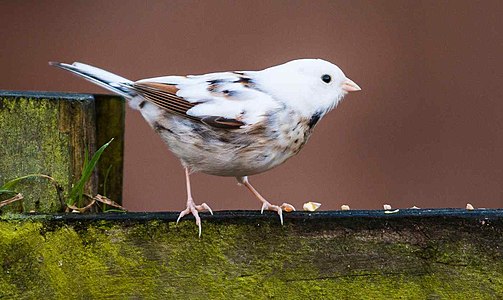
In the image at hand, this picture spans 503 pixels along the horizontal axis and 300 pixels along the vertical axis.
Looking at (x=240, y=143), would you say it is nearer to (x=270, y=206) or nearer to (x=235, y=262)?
(x=270, y=206)

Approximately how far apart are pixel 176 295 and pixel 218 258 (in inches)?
4.7

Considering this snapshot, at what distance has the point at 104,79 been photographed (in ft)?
11.4

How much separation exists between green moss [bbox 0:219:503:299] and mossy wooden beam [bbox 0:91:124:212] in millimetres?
361

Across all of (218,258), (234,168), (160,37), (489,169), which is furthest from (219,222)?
(489,169)

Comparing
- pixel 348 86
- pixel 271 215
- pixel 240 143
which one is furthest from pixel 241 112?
pixel 271 215

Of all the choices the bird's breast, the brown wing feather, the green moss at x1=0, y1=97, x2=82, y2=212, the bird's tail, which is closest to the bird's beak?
the bird's breast

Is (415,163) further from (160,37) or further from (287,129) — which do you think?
(287,129)

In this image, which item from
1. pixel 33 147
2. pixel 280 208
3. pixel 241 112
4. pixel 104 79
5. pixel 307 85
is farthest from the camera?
pixel 104 79

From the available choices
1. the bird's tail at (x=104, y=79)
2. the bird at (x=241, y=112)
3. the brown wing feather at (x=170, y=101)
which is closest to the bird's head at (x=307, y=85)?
the bird at (x=241, y=112)

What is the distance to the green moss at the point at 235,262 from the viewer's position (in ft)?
7.79

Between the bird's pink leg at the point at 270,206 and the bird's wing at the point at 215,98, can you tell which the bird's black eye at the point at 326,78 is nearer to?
the bird's wing at the point at 215,98

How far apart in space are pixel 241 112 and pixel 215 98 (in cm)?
11

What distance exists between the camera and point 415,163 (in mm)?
4684

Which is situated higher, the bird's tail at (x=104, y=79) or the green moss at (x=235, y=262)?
the bird's tail at (x=104, y=79)
